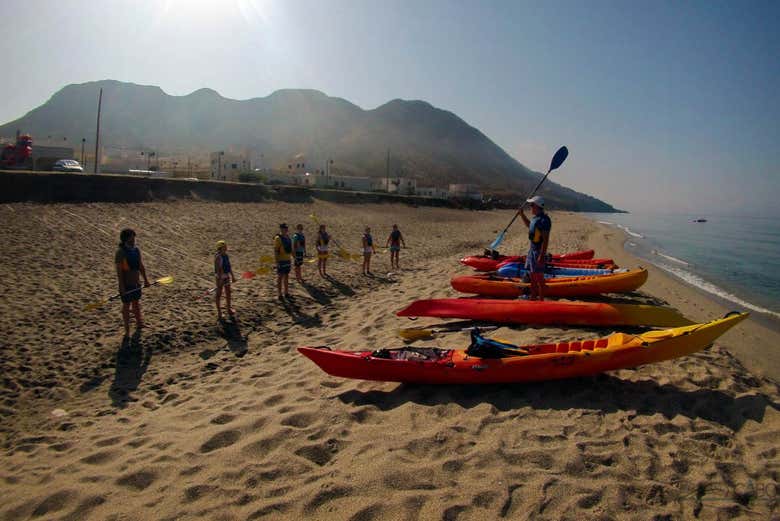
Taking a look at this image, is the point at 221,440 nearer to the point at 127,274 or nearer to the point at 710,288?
the point at 127,274

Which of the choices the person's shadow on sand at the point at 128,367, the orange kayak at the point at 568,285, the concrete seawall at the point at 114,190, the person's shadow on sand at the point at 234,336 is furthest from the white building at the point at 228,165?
the orange kayak at the point at 568,285

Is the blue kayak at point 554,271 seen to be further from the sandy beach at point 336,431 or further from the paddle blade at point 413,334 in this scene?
the paddle blade at point 413,334

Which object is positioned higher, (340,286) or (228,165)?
(228,165)

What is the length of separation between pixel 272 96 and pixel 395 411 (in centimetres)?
19754

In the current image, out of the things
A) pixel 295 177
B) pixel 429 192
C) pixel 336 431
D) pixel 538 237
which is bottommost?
pixel 336 431

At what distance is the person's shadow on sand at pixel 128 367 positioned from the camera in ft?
16.4

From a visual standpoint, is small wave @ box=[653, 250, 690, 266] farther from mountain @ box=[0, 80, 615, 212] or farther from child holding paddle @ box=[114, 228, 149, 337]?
mountain @ box=[0, 80, 615, 212]

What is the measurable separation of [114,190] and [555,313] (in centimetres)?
1848

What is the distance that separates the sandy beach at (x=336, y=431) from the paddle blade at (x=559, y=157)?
475cm

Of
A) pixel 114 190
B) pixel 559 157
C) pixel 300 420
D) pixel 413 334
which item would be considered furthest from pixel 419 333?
pixel 114 190

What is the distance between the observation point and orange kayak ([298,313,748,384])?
3.97 m

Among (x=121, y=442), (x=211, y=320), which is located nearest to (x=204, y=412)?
(x=121, y=442)

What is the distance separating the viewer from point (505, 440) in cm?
322

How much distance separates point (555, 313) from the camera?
5801 mm
